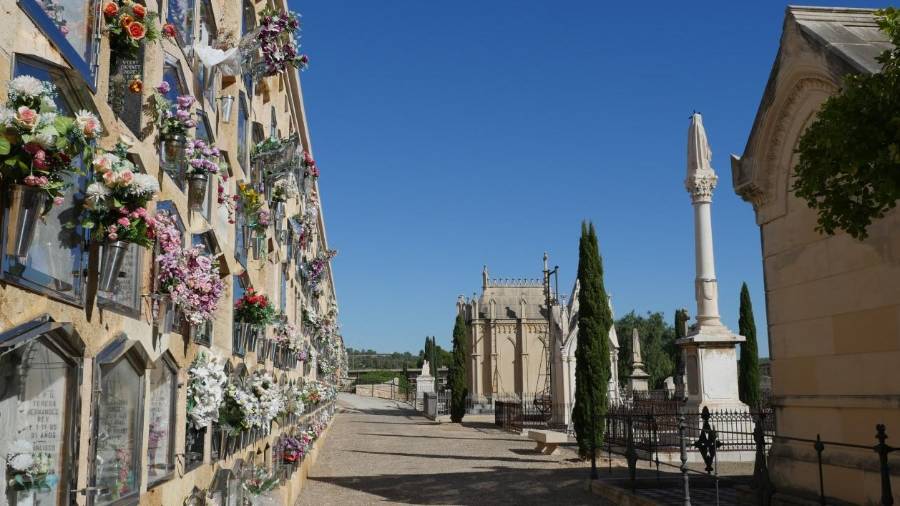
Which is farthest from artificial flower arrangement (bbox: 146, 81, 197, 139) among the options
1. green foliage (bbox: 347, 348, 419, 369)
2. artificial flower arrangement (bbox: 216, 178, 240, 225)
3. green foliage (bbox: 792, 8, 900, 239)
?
green foliage (bbox: 347, 348, 419, 369)

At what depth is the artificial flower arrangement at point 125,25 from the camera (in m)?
4.75

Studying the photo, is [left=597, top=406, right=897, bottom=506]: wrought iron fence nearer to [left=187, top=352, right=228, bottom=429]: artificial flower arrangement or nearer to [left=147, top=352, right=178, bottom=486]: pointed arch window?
[left=187, top=352, right=228, bottom=429]: artificial flower arrangement

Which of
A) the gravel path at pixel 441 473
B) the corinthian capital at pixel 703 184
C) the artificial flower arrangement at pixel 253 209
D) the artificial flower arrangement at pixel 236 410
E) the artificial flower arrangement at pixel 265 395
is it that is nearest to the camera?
the artificial flower arrangement at pixel 236 410

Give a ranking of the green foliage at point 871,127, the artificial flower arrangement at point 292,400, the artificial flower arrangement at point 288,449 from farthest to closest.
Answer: the artificial flower arrangement at point 288,449
the artificial flower arrangement at point 292,400
the green foliage at point 871,127

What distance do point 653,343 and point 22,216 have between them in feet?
277

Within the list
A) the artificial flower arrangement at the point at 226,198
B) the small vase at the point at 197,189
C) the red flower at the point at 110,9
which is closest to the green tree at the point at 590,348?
the artificial flower arrangement at the point at 226,198

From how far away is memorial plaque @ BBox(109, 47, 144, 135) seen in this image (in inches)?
199

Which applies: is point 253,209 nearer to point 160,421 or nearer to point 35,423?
point 160,421

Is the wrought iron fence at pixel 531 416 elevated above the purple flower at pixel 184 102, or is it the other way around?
the purple flower at pixel 184 102

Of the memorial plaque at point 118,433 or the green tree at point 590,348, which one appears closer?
the memorial plaque at point 118,433

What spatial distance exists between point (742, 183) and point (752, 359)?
2287 centimetres

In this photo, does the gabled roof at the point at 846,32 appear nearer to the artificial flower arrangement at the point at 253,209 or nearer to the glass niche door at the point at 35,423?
the artificial flower arrangement at the point at 253,209

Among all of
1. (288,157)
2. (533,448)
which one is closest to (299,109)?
(288,157)

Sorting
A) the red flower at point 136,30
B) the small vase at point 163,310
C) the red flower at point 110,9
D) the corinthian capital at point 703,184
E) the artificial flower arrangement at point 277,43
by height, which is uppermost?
the corinthian capital at point 703,184
